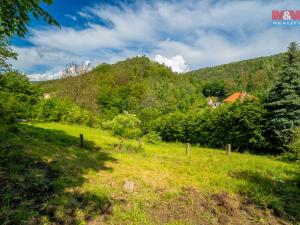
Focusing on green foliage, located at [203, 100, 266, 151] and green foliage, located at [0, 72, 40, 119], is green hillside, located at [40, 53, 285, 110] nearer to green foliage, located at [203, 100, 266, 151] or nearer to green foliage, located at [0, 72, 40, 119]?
green foliage, located at [0, 72, 40, 119]

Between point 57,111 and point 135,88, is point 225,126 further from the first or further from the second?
point 135,88

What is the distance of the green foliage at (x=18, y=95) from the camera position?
22.5 meters

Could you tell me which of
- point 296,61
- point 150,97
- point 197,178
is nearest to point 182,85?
point 150,97

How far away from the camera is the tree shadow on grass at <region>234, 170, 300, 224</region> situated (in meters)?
6.00

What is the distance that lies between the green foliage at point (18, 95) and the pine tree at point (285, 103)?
84.3 feet

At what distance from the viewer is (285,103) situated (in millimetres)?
21078

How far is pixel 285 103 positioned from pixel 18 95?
27.6 m

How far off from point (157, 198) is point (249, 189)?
3.13 meters

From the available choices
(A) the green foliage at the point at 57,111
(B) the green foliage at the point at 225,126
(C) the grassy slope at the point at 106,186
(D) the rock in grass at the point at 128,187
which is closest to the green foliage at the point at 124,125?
(C) the grassy slope at the point at 106,186

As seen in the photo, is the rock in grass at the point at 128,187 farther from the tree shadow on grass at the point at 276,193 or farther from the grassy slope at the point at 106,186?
the tree shadow on grass at the point at 276,193

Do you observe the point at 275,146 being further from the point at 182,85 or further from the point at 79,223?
the point at 182,85

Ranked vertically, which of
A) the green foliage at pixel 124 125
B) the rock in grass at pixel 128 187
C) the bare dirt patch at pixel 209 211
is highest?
the green foliage at pixel 124 125

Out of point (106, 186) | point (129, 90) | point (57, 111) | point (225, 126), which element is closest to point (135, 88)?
point (129, 90)

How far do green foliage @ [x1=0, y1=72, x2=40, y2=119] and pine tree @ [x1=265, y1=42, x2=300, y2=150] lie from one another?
25699 millimetres
